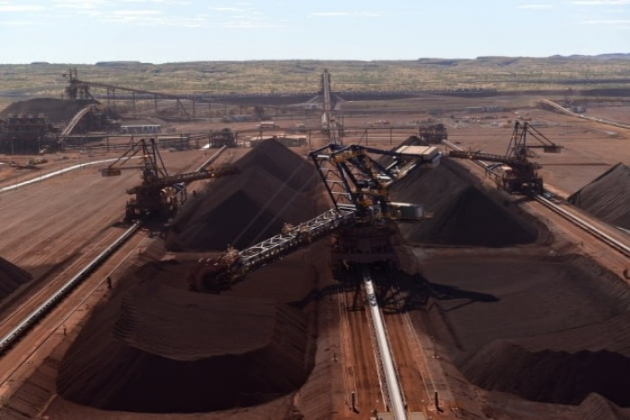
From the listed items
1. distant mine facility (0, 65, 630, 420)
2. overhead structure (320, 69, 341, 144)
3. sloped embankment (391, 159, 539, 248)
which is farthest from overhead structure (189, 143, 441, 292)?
overhead structure (320, 69, 341, 144)

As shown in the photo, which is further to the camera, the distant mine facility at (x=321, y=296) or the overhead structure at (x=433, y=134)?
the overhead structure at (x=433, y=134)

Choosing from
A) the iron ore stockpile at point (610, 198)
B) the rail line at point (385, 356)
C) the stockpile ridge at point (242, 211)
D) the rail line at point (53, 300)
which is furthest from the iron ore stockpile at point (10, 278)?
the iron ore stockpile at point (610, 198)

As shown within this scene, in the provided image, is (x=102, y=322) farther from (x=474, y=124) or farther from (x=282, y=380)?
(x=474, y=124)

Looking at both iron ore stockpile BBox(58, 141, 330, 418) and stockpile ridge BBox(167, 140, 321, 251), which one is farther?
stockpile ridge BBox(167, 140, 321, 251)

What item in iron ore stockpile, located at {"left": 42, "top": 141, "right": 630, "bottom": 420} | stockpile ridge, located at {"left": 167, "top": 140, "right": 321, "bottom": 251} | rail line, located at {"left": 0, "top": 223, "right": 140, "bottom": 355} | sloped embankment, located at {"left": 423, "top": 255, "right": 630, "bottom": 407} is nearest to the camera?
iron ore stockpile, located at {"left": 42, "top": 141, "right": 630, "bottom": 420}

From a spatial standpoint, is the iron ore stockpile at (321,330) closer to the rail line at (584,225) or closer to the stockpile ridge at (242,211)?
the stockpile ridge at (242,211)

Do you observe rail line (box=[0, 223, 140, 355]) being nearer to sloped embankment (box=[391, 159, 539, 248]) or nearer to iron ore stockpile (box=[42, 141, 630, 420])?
iron ore stockpile (box=[42, 141, 630, 420])

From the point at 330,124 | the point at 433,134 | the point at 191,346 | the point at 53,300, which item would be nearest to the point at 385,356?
the point at 191,346

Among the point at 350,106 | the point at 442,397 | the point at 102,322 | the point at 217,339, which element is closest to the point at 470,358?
the point at 442,397
